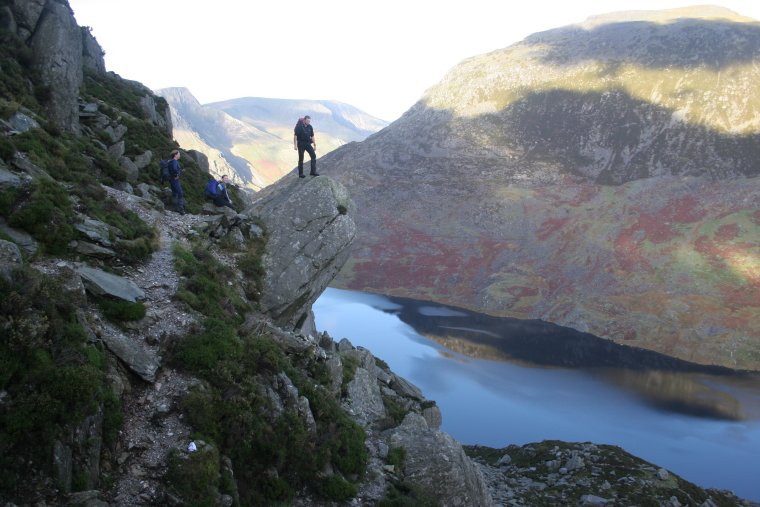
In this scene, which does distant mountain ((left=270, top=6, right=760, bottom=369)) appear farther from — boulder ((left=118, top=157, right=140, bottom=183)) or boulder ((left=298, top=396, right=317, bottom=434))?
boulder ((left=118, top=157, right=140, bottom=183))

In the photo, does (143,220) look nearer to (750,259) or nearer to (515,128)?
(750,259)

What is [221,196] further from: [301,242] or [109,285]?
[109,285]

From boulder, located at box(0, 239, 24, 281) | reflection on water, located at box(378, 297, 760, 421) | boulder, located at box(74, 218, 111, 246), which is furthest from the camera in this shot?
reflection on water, located at box(378, 297, 760, 421)

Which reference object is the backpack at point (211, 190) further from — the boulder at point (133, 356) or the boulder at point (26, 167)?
the boulder at point (133, 356)

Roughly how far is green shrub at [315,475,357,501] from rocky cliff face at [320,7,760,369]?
147 ft

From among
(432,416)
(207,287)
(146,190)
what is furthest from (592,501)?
(146,190)

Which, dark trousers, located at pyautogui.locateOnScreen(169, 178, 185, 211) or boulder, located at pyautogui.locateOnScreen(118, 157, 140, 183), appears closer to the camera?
dark trousers, located at pyautogui.locateOnScreen(169, 178, 185, 211)

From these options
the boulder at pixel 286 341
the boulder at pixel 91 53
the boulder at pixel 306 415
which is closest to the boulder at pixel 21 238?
the boulder at pixel 286 341

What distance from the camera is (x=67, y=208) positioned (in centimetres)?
1045

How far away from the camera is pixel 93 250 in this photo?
10109mm

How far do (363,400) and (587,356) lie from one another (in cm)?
3697

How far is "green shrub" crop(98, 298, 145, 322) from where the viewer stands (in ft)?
29.2

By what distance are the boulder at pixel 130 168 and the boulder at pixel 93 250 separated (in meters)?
7.15

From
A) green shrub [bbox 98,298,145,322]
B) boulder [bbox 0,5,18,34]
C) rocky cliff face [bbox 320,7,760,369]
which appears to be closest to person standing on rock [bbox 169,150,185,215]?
green shrub [bbox 98,298,145,322]
